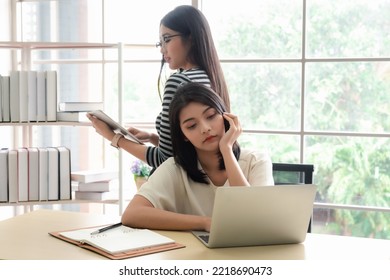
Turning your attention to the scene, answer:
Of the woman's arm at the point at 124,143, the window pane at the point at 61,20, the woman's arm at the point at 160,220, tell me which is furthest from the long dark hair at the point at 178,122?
the window pane at the point at 61,20

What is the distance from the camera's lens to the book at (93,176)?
3203 mm

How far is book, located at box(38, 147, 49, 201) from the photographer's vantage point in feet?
10.5

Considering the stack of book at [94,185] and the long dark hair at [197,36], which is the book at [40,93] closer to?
the stack of book at [94,185]

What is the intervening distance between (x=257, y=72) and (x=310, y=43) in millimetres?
326

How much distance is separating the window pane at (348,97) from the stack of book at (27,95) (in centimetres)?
136

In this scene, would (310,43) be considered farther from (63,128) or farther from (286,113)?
(63,128)

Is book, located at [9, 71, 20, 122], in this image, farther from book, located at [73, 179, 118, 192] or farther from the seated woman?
the seated woman

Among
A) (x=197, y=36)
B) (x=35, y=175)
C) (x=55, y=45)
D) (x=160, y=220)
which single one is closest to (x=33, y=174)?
(x=35, y=175)

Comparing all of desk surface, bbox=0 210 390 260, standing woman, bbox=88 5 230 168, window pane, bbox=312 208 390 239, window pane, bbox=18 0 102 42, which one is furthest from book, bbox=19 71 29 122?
window pane, bbox=312 208 390 239

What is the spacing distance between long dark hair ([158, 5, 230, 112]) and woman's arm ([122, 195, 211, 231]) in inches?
23.6

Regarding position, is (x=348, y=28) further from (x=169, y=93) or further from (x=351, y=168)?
(x=169, y=93)

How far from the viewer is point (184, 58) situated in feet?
7.82

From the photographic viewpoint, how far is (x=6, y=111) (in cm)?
318

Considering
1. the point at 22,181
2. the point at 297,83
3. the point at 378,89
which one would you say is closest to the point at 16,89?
the point at 22,181
